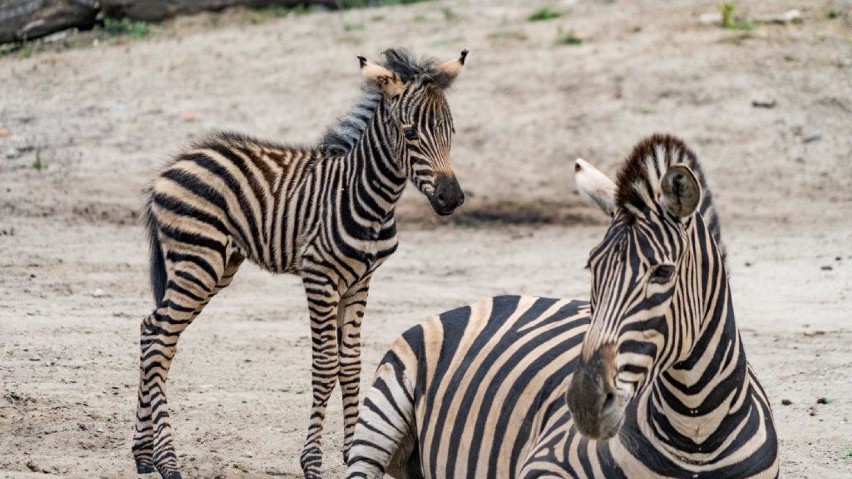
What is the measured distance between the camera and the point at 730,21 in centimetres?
1517

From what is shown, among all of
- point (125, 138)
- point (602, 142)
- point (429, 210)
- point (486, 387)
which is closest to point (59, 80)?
point (125, 138)

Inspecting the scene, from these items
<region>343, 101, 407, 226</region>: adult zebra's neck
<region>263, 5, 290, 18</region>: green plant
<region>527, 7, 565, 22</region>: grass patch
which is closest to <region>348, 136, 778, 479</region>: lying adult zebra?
<region>343, 101, 407, 226</region>: adult zebra's neck

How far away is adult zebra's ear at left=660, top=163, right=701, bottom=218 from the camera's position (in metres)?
3.51

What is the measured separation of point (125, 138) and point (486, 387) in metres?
9.17

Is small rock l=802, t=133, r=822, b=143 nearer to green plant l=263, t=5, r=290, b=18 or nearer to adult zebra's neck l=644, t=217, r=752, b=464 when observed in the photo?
green plant l=263, t=5, r=290, b=18

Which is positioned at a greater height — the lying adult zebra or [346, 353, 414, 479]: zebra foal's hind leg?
the lying adult zebra

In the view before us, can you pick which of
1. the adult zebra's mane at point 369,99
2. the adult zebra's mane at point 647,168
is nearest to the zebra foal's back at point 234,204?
the adult zebra's mane at point 369,99

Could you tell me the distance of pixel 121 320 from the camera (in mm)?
8594

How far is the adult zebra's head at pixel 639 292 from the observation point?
3.45 meters

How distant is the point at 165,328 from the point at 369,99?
5.24 feet

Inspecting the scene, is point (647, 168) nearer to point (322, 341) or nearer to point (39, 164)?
point (322, 341)

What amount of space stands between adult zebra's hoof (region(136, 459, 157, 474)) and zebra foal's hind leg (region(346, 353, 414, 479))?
1.35 metres

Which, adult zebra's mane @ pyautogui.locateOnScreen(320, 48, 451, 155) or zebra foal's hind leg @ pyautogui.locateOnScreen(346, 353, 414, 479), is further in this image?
adult zebra's mane @ pyautogui.locateOnScreen(320, 48, 451, 155)

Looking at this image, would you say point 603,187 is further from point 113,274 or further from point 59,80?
point 59,80
